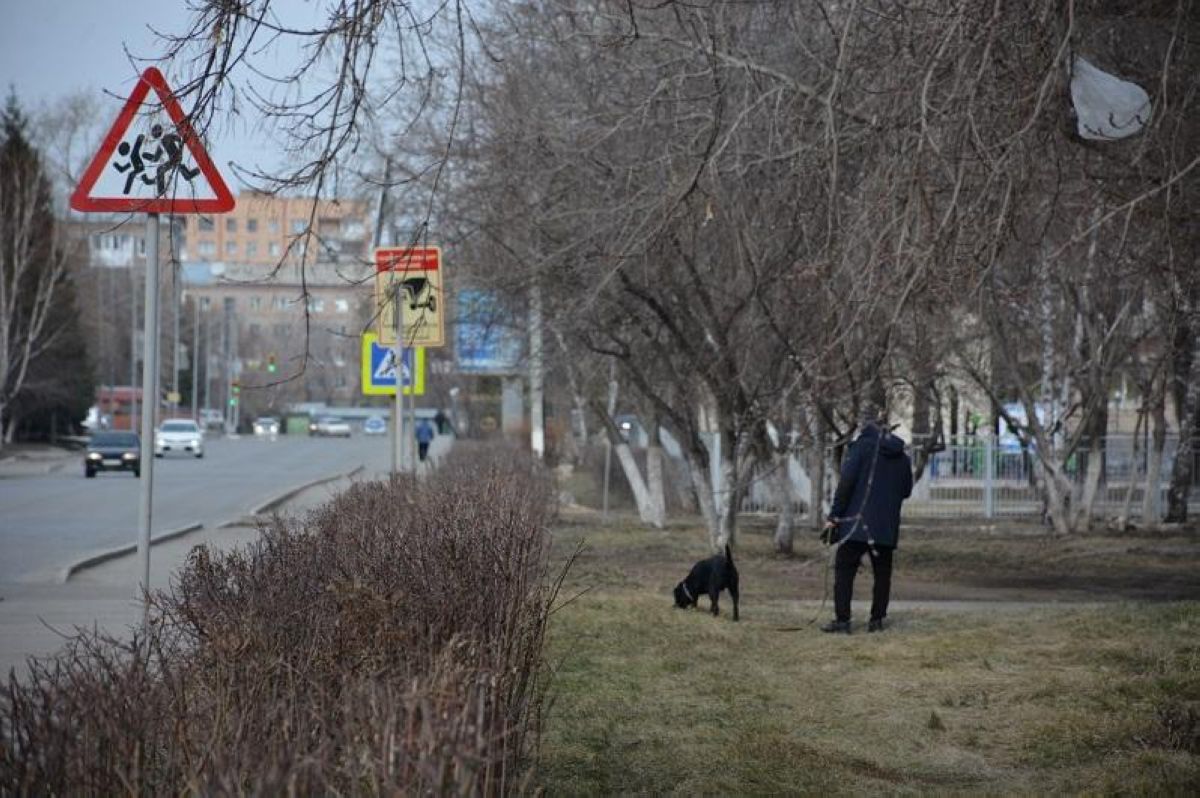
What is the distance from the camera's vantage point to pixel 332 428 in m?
109

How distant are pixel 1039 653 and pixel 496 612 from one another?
A: 18.5 feet

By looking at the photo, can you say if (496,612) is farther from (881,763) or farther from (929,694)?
(929,694)

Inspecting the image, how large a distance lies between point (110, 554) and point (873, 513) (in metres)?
9.76

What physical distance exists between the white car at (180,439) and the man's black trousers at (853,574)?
180ft

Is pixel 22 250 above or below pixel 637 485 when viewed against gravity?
above

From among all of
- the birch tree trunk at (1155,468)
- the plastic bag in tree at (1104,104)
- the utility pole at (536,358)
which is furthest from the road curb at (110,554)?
the birch tree trunk at (1155,468)

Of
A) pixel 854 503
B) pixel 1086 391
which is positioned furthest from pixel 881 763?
pixel 1086 391

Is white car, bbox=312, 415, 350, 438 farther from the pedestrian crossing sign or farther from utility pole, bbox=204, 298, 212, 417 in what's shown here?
the pedestrian crossing sign

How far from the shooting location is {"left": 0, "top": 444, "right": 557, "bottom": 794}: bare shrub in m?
4.16

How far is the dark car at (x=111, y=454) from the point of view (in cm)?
4788

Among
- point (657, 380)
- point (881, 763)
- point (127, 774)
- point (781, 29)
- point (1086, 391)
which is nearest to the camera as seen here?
point (127, 774)

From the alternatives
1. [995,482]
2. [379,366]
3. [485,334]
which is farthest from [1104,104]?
[995,482]

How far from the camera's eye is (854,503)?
1300cm

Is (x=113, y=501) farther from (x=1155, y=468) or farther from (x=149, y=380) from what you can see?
(x=149, y=380)
